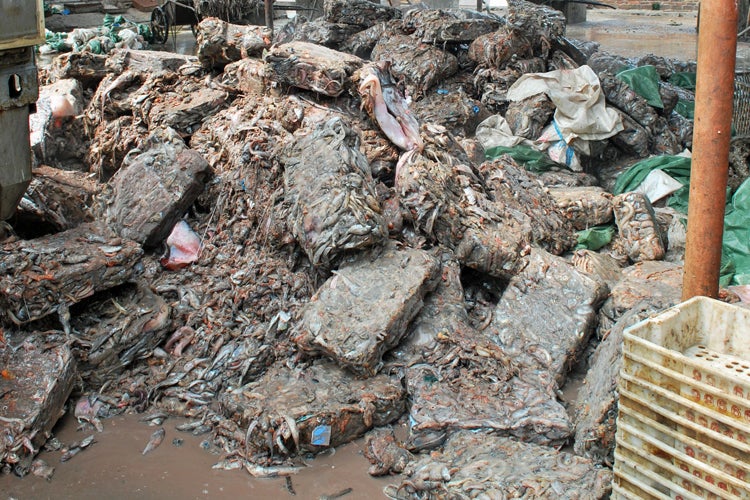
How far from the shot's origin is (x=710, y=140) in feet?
8.83

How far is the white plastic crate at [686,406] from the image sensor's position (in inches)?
84.7

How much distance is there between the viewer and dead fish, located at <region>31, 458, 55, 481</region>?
11.6ft

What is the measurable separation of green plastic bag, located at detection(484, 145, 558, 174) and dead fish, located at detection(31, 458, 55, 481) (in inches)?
182

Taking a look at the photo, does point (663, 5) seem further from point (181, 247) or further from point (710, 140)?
point (710, 140)

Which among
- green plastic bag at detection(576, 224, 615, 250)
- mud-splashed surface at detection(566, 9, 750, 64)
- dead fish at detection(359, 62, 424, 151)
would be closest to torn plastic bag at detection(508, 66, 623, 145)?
green plastic bag at detection(576, 224, 615, 250)

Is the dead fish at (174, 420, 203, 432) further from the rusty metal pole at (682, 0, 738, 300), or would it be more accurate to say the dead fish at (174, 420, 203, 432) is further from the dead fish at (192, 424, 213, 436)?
the rusty metal pole at (682, 0, 738, 300)

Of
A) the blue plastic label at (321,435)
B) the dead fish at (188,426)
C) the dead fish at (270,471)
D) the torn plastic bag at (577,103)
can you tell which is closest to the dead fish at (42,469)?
the dead fish at (188,426)

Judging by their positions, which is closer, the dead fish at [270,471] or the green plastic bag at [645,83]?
the dead fish at [270,471]

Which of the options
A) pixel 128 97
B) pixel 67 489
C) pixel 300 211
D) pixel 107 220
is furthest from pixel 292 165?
pixel 128 97

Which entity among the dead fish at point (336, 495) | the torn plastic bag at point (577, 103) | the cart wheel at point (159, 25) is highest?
the cart wheel at point (159, 25)

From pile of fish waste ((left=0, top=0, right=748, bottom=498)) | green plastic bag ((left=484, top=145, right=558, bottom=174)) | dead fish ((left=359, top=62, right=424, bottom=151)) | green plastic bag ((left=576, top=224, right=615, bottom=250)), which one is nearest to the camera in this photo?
pile of fish waste ((left=0, top=0, right=748, bottom=498))

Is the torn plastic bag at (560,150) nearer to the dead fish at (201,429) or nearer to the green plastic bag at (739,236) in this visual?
the green plastic bag at (739,236)

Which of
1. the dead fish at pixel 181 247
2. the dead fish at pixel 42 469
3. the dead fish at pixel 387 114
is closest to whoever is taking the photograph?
the dead fish at pixel 42 469

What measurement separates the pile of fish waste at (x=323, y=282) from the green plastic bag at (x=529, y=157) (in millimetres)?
398
